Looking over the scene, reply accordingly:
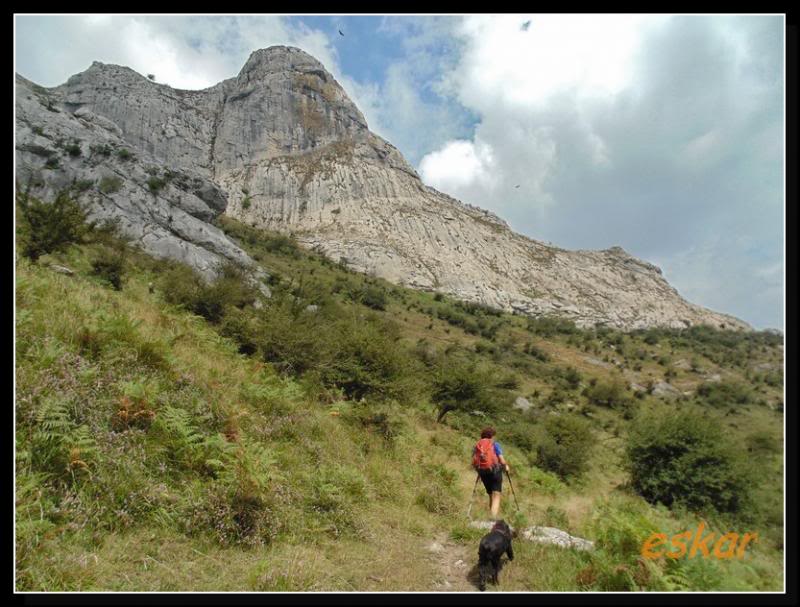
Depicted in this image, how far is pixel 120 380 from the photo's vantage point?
575 centimetres

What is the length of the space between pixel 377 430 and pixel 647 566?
7.90 metres

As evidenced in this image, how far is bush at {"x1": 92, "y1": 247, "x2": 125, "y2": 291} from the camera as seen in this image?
13977 mm

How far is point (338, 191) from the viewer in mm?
95938

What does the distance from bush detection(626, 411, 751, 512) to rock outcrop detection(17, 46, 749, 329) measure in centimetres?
6748

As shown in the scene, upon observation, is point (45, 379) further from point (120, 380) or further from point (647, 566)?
point (647, 566)

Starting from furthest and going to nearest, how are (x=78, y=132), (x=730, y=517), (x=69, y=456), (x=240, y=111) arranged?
(x=240, y=111) → (x=78, y=132) → (x=730, y=517) → (x=69, y=456)

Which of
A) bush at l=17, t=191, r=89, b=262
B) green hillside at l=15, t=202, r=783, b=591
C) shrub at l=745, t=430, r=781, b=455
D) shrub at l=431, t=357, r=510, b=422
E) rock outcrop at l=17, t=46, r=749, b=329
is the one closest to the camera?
green hillside at l=15, t=202, r=783, b=591

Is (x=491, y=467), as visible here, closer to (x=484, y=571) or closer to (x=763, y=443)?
(x=484, y=571)

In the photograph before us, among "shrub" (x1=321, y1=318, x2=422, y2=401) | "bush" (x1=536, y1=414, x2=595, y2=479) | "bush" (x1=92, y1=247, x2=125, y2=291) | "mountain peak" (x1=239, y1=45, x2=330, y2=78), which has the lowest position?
"bush" (x1=536, y1=414, x2=595, y2=479)

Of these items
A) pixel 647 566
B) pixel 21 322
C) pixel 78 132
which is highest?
pixel 78 132

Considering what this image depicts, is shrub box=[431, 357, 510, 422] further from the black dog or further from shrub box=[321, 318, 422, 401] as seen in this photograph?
the black dog

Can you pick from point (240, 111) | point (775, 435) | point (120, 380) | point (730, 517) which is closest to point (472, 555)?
point (120, 380)

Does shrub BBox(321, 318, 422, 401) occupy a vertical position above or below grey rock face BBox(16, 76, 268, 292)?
below

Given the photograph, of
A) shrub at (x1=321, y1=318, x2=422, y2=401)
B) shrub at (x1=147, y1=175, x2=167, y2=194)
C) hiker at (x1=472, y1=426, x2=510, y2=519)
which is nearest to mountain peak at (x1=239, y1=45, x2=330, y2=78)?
shrub at (x1=147, y1=175, x2=167, y2=194)
